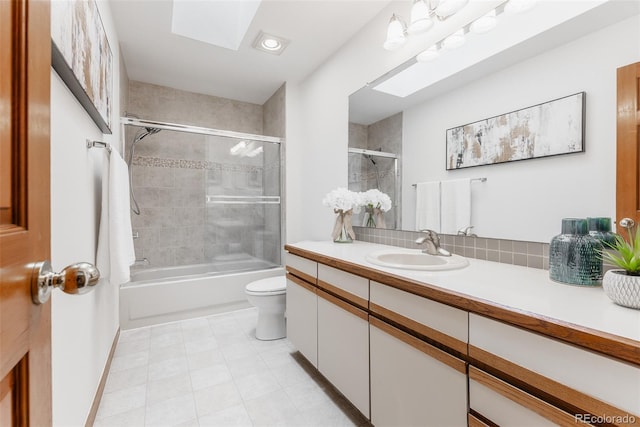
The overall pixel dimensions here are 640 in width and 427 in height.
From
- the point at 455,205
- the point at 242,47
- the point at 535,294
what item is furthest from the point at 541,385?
the point at 242,47

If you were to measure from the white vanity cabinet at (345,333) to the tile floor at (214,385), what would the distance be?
19 cm

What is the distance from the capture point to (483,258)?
1.46 metres

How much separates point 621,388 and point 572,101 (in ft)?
3.36

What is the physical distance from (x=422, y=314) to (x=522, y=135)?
36.4 inches

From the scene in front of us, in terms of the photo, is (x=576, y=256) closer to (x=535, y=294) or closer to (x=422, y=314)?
(x=535, y=294)

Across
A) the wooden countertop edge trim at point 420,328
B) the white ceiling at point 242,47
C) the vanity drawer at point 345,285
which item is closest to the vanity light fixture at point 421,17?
the white ceiling at point 242,47

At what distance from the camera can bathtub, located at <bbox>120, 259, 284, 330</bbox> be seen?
97.6 inches

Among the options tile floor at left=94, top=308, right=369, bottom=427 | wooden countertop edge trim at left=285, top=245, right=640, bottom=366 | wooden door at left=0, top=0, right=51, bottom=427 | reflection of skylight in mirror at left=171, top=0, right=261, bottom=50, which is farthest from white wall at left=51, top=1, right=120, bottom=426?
wooden countertop edge trim at left=285, top=245, right=640, bottom=366

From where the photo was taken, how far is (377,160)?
214cm

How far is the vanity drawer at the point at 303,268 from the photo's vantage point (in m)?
1.75

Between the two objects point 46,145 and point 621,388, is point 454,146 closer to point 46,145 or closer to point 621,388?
point 621,388

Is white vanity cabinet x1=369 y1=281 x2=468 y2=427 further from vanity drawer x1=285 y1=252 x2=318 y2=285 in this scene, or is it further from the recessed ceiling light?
the recessed ceiling light

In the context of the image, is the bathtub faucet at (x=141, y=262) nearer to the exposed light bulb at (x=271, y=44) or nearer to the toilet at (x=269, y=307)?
the toilet at (x=269, y=307)

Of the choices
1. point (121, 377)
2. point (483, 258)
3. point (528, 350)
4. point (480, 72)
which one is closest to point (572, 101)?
point (480, 72)
